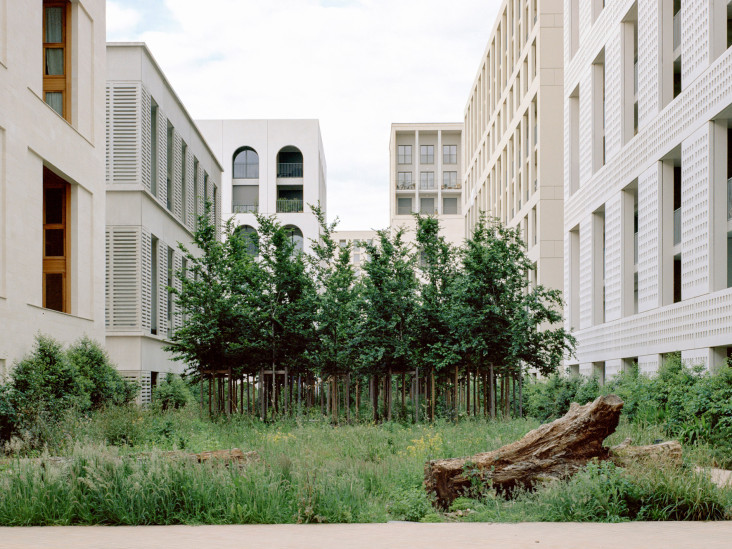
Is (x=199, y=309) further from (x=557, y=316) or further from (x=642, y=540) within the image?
(x=642, y=540)

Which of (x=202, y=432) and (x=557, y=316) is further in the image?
(x=557, y=316)

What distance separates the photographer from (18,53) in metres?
19.6

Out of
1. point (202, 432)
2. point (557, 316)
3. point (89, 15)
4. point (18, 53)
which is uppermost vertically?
point (89, 15)

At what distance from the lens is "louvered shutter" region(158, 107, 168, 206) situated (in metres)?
32.8

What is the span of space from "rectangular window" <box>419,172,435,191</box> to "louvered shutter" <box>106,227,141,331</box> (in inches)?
2483

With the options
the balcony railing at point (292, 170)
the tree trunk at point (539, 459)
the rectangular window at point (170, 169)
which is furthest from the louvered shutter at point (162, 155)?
the balcony railing at point (292, 170)

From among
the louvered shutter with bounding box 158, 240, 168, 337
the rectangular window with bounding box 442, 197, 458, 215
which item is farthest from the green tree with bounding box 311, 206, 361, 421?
the rectangular window with bounding box 442, 197, 458, 215

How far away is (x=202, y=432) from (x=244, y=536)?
9232 millimetres

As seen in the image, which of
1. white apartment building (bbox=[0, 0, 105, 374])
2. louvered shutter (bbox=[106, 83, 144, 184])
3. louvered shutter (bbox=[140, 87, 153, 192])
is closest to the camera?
white apartment building (bbox=[0, 0, 105, 374])

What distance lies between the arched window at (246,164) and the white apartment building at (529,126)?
1771cm

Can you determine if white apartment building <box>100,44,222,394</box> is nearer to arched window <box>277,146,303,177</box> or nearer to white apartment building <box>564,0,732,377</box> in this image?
white apartment building <box>564,0,732,377</box>

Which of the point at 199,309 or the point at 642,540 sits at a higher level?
the point at 199,309

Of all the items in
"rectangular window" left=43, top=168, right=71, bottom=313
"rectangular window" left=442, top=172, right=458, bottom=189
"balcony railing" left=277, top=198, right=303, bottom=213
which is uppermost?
"rectangular window" left=442, top=172, right=458, bottom=189

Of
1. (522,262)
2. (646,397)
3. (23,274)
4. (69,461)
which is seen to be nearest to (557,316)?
(522,262)
